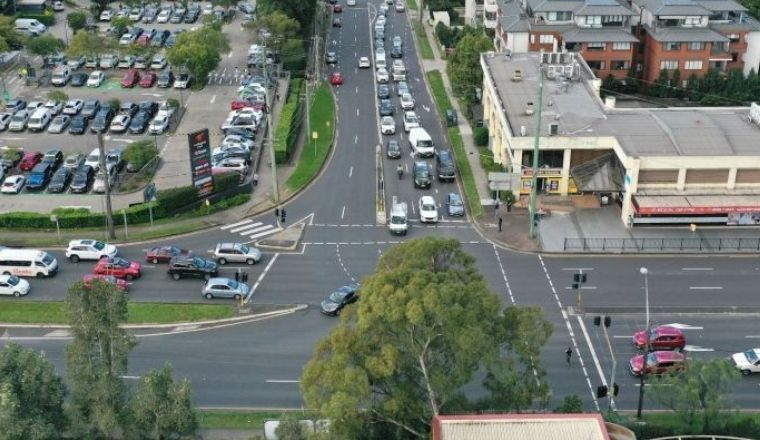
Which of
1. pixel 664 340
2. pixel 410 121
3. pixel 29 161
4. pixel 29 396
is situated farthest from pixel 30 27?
pixel 664 340

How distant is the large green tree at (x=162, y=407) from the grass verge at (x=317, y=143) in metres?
42.2

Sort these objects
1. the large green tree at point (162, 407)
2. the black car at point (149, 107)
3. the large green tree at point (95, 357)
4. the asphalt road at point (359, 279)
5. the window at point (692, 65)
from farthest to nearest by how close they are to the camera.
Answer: the window at point (692, 65), the black car at point (149, 107), the asphalt road at point (359, 279), the large green tree at point (95, 357), the large green tree at point (162, 407)

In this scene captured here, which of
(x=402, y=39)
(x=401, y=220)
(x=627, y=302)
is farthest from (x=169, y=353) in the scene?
Result: (x=402, y=39)

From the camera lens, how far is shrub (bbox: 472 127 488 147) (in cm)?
9962

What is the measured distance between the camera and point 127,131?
103312 mm

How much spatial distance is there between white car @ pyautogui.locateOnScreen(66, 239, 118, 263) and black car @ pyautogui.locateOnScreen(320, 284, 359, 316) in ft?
62.8

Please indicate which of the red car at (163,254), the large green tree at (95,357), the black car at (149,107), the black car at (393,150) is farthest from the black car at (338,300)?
the black car at (149,107)

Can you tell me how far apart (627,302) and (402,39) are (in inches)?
3335

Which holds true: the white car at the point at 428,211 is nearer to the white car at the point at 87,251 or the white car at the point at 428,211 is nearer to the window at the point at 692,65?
the white car at the point at 87,251

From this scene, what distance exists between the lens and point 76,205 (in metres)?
85.6

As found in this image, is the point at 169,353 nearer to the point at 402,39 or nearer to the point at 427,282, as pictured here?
the point at 427,282

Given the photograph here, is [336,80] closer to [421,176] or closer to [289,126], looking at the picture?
[289,126]

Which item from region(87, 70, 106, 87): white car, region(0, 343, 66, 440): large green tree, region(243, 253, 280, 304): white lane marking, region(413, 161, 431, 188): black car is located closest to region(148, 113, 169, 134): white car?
region(87, 70, 106, 87): white car

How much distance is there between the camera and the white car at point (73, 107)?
107562mm
